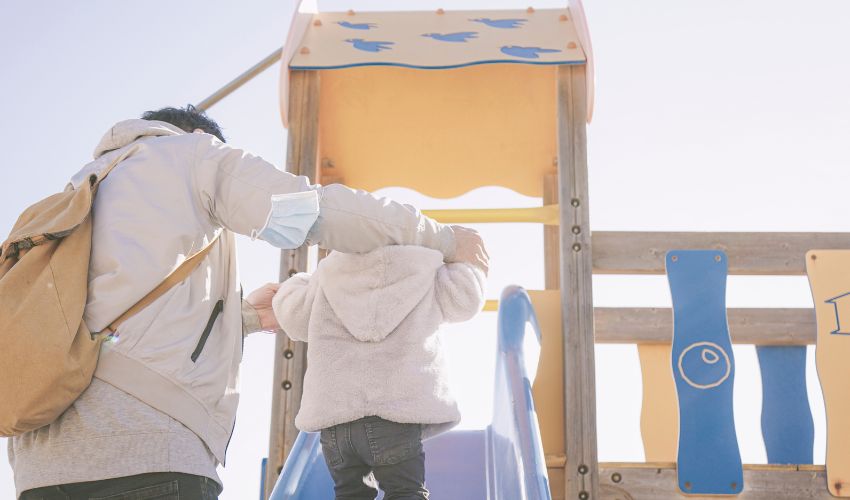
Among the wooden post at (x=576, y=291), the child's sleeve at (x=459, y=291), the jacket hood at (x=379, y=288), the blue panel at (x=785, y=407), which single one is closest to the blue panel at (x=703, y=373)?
the wooden post at (x=576, y=291)

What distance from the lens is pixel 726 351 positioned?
4.07 meters

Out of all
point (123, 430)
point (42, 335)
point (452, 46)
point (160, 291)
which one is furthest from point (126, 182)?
point (452, 46)

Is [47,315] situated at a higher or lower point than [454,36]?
lower

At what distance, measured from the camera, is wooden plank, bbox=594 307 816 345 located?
14.6 feet

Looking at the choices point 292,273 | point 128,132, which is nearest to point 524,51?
point 292,273

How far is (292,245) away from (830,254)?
127 inches

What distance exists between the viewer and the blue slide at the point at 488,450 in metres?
3.12

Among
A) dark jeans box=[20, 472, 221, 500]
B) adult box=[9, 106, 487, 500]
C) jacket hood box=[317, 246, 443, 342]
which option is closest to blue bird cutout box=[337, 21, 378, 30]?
jacket hood box=[317, 246, 443, 342]

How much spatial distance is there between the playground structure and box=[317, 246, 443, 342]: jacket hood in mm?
934

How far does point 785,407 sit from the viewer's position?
14.4 ft

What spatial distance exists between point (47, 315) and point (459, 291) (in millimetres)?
1208

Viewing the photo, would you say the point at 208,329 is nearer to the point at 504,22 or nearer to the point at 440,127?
the point at 504,22

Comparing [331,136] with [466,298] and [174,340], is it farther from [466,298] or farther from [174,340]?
[174,340]

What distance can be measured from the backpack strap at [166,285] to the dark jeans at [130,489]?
0.26 m
